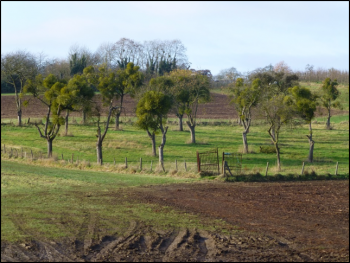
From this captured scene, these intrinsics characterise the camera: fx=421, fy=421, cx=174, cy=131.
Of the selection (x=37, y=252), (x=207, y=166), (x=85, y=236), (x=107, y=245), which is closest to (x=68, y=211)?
(x=85, y=236)

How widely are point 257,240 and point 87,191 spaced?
9.27 metres

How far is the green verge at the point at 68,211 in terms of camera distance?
12.2 metres

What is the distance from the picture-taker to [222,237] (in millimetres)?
12750

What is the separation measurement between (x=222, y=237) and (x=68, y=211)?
17.8 feet

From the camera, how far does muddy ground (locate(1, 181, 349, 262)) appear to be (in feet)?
35.3

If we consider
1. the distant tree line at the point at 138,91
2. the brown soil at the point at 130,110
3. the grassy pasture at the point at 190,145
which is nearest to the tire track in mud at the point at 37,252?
the distant tree line at the point at 138,91

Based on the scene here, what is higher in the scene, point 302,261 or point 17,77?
point 17,77

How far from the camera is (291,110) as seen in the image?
120 ft

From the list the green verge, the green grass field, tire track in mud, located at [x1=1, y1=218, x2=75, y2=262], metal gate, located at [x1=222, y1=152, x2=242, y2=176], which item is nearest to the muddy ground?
tire track in mud, located at [x1=1, y1=218, x2=75, y2=262]

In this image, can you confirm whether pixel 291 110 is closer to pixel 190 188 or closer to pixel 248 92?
pixel 248 92

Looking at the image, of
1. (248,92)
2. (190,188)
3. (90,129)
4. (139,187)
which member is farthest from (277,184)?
(90,129)

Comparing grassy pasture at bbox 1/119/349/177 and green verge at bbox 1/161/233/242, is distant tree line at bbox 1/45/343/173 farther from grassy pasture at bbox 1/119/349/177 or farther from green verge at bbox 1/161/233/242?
green verge at bbox 1/161/233/242

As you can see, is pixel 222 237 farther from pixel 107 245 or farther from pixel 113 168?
pixel 113 168

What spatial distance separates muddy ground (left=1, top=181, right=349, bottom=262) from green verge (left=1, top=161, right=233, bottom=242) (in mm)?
211
